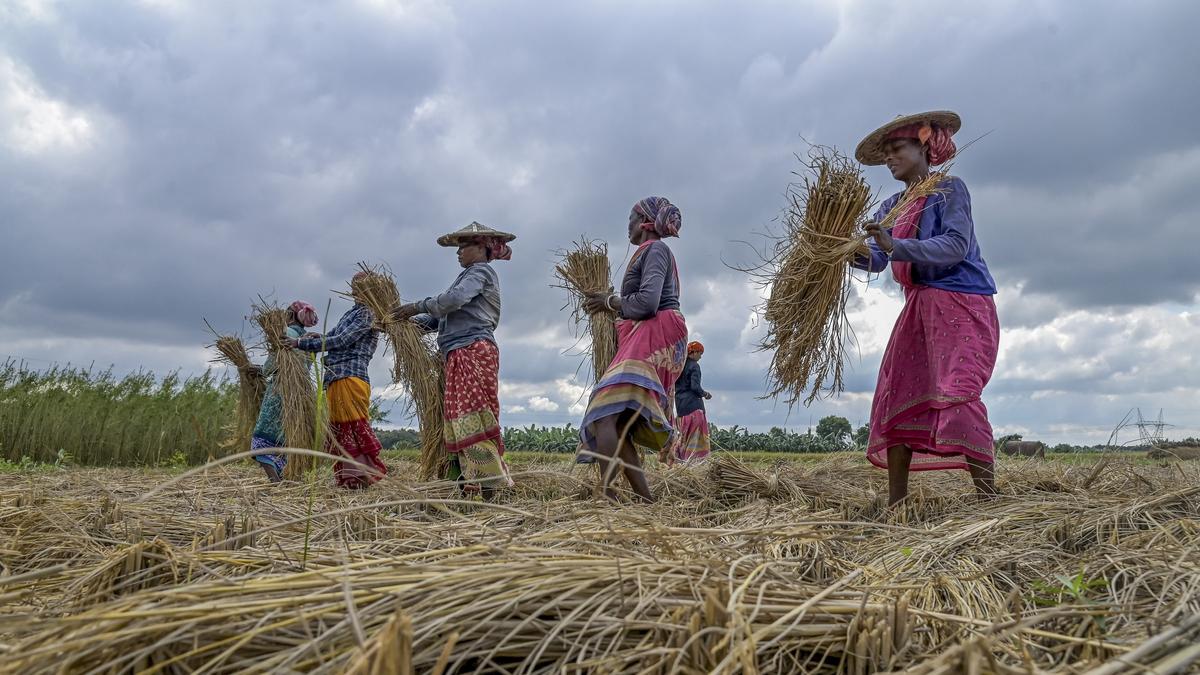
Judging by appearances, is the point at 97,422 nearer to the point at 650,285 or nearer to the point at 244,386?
the point at 244,386

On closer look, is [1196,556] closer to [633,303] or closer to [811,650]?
[811,650]

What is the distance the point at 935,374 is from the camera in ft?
12.1

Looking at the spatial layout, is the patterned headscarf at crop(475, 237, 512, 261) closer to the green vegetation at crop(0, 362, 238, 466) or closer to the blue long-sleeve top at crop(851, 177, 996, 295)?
the blue long-sleeve top at crop(851, 177, 996, 295)

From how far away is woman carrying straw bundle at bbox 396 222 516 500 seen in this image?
17.5 feet

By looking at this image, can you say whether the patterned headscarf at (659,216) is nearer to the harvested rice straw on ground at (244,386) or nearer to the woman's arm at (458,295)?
the woman's arm at (458,295)

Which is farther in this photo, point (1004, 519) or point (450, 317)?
point (450, 317)

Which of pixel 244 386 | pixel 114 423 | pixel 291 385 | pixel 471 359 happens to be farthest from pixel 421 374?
pixel 114 423

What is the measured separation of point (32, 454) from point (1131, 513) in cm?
1251

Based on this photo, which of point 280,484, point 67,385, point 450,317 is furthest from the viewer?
point 67,385

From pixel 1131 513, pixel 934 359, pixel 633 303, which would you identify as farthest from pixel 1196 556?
pixel 633 303

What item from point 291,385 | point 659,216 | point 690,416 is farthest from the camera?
point 690,416

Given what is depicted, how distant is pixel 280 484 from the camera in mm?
6242

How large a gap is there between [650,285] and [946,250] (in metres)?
1.55

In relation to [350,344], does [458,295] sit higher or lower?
higher
